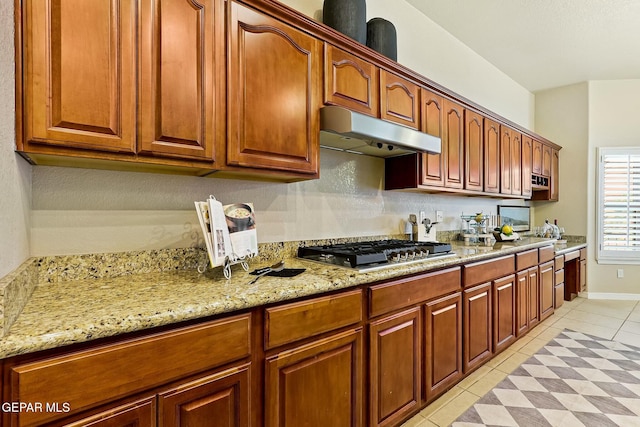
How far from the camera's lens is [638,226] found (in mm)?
4199

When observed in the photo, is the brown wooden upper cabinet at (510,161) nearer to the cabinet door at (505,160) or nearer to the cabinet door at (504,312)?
the cabinet door at (505,160)

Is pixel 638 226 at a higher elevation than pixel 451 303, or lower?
higher

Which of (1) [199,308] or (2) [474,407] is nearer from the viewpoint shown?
(1) [199,308]

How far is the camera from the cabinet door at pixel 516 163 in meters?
3.51

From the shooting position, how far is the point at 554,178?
452 cm

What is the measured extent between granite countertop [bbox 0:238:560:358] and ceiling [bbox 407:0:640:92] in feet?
8.67

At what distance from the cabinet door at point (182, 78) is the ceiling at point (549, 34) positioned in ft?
7.26

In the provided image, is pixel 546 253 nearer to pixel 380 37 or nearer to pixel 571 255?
pixel 571 255

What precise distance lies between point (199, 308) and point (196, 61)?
0.98 meters

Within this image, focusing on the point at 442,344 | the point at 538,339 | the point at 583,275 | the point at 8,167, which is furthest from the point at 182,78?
the point at 583,275

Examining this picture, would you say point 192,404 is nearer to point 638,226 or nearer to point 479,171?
point 479,171

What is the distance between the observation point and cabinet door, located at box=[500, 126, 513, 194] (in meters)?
3.31

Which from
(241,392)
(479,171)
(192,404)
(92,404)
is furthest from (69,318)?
(479,171)

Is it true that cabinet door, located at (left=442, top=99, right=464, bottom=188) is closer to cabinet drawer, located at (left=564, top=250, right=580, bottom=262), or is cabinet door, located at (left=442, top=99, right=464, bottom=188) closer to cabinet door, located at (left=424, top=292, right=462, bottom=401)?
cabinet door, located at (left=424, top=292, right=462, bottom=401)
